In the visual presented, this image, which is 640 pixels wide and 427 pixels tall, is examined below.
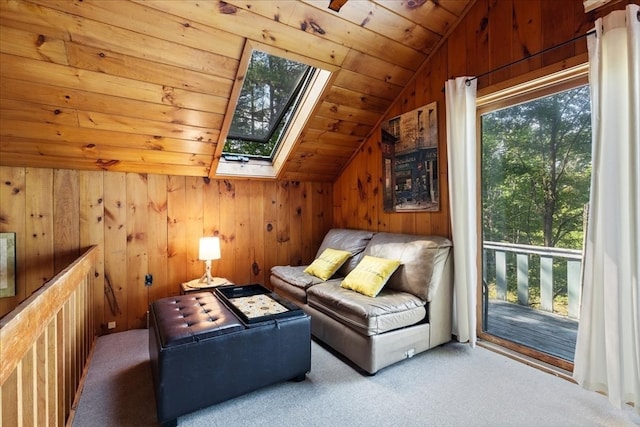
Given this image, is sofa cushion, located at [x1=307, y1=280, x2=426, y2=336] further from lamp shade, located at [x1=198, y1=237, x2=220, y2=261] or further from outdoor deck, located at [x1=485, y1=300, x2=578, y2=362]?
lamp shade, located at [x1=198, y1=237, x2=220, y2=261]

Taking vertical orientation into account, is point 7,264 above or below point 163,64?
below

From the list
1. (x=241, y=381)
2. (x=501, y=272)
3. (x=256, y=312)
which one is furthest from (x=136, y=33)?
(x=501, y=272)

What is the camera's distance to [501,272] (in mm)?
2832

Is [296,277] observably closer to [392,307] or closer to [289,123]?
[392,307]

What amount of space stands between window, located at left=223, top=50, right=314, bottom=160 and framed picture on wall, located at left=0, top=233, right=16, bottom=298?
2.00m

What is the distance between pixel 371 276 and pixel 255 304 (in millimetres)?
976

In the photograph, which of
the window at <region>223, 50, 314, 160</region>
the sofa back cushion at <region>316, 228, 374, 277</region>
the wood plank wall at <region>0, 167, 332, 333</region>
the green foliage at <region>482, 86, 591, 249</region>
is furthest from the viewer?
the sofa back cushion at <region>316, 228, 374, 277</region>

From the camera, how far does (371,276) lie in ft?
8.49

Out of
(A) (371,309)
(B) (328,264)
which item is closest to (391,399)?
(A) (371,309)

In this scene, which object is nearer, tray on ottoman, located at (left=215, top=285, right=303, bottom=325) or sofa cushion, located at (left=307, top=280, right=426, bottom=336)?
tray on ottoman, located at (left=215, top=285, right=303, bottom=325)

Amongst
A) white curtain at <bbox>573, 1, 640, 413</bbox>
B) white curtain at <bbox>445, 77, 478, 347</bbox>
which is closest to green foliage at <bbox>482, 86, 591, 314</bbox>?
white curtain at <bbox>445, 77, 478, 347</bbox>

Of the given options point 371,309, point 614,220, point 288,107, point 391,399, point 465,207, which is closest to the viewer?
point 614,220

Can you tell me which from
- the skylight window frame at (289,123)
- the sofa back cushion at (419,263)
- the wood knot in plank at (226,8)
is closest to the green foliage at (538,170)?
the sofa back cushion at (419,263)

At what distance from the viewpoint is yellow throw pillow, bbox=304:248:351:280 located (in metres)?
3.14
